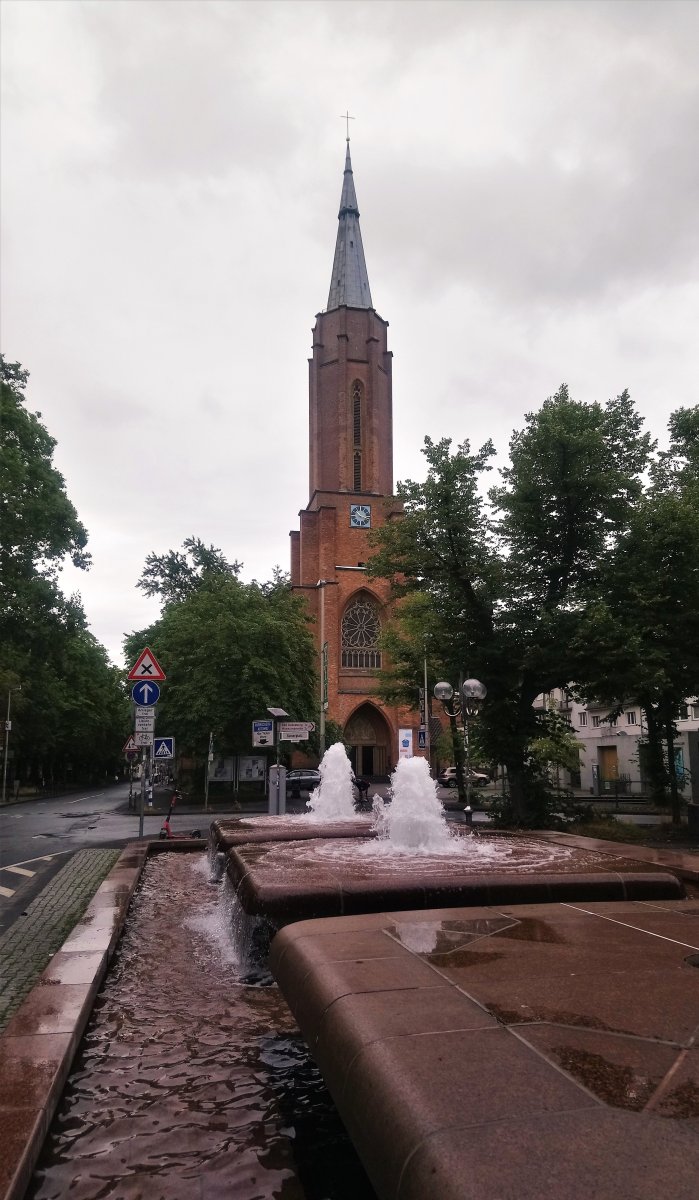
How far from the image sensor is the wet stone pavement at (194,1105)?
3.03m

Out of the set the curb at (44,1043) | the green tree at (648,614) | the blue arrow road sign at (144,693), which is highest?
the green tree at (648,614)

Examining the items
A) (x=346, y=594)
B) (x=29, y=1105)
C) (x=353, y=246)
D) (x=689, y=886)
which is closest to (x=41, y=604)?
(x=689, y=886)

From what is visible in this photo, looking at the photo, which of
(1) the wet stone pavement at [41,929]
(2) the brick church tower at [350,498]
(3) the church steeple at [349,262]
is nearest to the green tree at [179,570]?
(2) the brick church tower at [350,498]

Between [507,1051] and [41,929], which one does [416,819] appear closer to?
[41,929]

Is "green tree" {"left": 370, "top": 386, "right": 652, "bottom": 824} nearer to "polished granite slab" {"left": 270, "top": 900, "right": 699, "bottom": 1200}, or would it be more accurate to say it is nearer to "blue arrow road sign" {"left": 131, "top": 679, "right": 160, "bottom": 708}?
"blue arrow road sign" {"left": 131, "top": 679, "right": 160, "bottom": 708}

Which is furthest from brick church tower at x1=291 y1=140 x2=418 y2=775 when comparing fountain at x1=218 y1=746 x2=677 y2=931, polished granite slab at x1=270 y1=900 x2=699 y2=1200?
polished granite slab at x1=270 y1=900 x2=699 y2=1200

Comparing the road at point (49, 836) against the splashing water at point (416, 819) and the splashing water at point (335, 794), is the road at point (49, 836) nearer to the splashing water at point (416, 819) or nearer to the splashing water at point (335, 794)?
the splashing water at point (335, 794)

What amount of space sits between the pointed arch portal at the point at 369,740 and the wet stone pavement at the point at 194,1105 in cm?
5148

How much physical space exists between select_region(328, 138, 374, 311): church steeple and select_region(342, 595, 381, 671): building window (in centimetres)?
2421

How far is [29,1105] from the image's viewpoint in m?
3.20

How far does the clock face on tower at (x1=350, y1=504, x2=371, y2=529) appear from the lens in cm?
5881

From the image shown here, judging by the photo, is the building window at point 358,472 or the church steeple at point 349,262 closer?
the building window at point 358,472

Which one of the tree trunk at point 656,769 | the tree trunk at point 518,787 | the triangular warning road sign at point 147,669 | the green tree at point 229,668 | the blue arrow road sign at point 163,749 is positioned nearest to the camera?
the triangular warning road sign at point 147,669

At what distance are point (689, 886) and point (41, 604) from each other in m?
24.1
